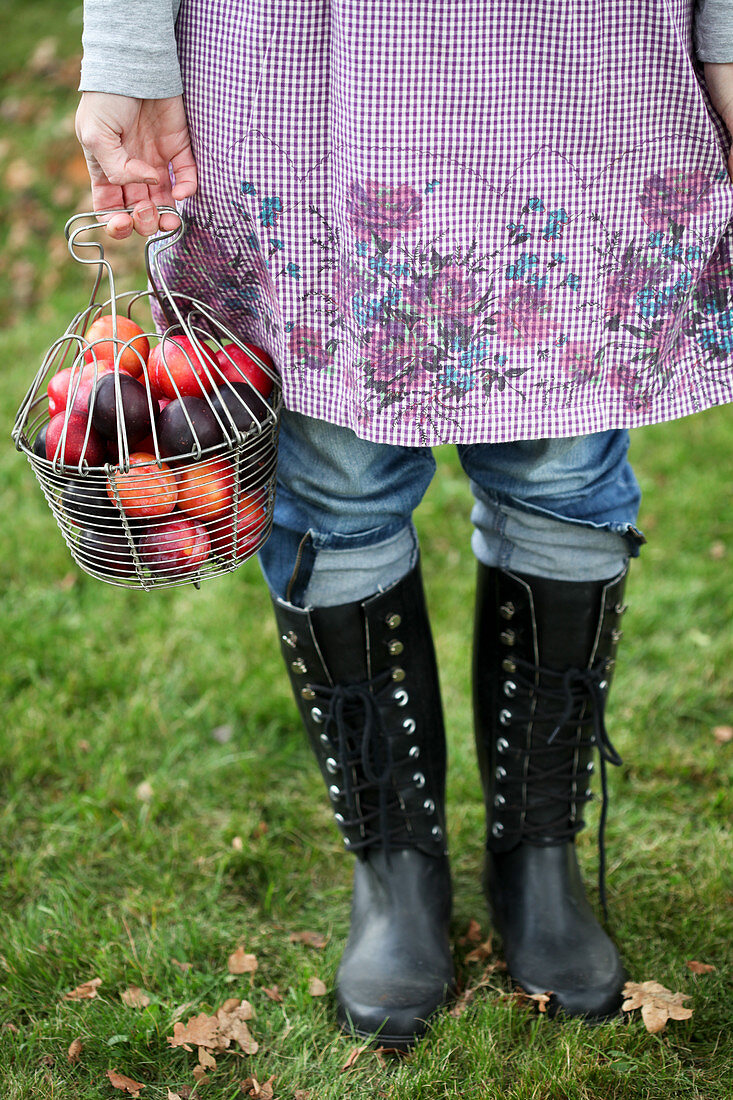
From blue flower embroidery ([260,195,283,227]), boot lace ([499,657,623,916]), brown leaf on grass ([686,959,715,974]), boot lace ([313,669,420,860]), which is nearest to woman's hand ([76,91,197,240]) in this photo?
blue flower embroidery ([260,195,283,227])

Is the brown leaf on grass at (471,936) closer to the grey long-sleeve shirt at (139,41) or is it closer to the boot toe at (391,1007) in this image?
the boot toe at (391,1007)

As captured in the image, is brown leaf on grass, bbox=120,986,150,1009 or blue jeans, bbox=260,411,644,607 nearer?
Answer: blue jeans, bbox=260,411,644,607

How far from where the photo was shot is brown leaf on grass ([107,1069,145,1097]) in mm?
1286

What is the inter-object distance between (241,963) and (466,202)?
45.9 inches

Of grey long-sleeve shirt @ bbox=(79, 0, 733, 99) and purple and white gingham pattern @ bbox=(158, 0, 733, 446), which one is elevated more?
grey long-sleeve shirt @ bbox=(79, 0, 733, 99)

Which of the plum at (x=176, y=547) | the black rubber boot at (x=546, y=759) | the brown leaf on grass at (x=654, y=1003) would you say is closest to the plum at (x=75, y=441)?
the plum at (x=176, y=547)

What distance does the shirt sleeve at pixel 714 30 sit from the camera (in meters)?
1.02

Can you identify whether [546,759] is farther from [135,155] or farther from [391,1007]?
[135,155]

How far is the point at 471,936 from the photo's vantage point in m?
1.57

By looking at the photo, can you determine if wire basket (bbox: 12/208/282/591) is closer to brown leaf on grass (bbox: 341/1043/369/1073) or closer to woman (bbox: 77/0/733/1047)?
woman (bbox: 77/0/733/1047)

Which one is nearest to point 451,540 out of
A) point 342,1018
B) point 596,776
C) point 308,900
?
point 596,776

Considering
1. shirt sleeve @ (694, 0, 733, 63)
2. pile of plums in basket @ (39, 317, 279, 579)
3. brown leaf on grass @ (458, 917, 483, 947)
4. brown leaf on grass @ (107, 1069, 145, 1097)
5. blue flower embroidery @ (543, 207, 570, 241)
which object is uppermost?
shirt sleeve @ (694, 0, 733, 63)

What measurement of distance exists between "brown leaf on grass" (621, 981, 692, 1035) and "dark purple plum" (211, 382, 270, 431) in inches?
38.6

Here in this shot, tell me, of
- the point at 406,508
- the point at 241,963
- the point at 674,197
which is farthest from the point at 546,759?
the point at 674,197
